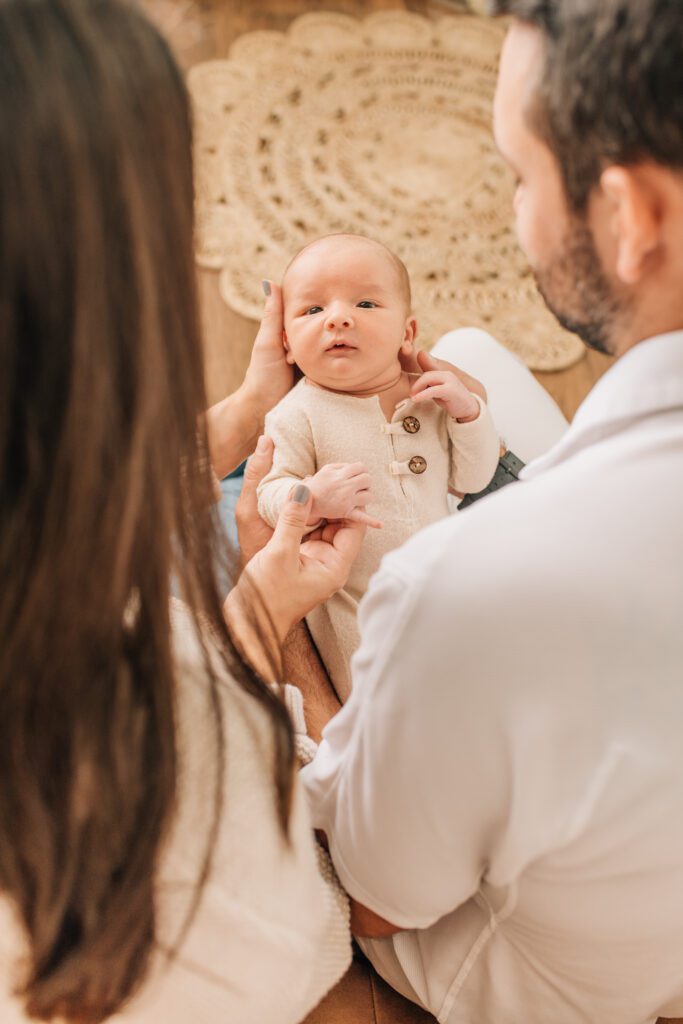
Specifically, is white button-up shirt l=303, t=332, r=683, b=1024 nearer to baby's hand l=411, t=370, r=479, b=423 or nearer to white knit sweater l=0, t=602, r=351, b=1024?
white knit sweater l=0, t=602, r=351, b=1024

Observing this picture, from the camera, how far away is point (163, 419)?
59 centimetres

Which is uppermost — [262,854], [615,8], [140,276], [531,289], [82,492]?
[615,8]

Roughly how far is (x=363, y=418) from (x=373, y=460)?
0.07m

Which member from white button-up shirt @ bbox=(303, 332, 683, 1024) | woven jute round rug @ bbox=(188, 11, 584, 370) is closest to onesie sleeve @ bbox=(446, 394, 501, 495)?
white button-up shirt @ bbox=(303, 332, 683, 1024)

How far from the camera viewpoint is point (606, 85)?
2.10ft

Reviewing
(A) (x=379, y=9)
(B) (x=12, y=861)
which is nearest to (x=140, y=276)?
(B) (x=12, y=861)

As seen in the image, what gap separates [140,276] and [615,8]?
1.25 feet

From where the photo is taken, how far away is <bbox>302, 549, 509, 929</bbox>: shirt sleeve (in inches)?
24.2

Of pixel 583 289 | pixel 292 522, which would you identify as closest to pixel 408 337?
pixel 292 522

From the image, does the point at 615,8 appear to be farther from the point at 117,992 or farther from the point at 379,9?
the point at 379,9

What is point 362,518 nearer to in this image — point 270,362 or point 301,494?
point 301,494

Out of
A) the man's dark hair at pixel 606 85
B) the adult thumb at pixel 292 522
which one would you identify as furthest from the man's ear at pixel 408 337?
the man's dark hair at pixel 606 85

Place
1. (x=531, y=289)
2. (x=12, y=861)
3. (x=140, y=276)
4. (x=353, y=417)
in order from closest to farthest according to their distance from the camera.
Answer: (x=140, y=276) → (x=12, y=861) → (x=353, y=417) → (x=531, y=289)

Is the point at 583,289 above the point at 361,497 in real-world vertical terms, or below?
above
